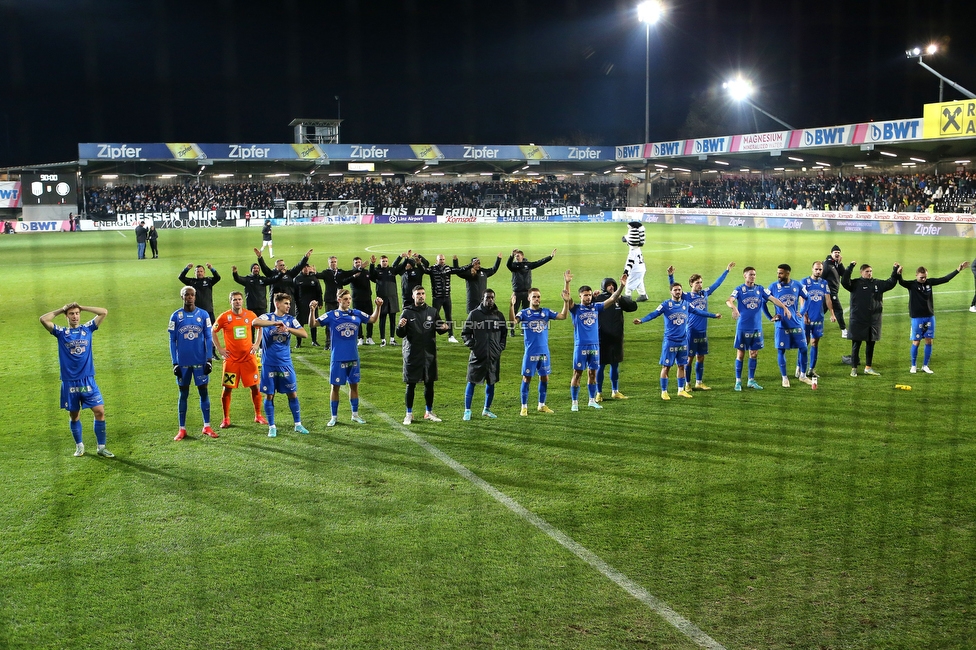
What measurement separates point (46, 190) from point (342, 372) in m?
55.9

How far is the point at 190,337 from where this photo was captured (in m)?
10.1

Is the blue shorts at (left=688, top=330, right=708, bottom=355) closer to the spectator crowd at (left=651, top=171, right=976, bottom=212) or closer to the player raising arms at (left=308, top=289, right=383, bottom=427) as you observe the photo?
the player raising arms at (left=308, top=289, right=383, bottom=427)

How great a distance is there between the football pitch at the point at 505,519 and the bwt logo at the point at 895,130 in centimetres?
3155

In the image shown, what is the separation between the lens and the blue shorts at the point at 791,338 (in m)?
12.4

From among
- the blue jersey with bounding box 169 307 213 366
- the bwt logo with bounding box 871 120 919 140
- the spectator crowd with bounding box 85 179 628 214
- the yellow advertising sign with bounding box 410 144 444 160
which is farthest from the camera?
the yellow advertising sign with bounding box 410 144 444 160

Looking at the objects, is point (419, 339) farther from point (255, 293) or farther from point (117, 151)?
point (117, 151)

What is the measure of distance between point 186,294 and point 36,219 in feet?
180

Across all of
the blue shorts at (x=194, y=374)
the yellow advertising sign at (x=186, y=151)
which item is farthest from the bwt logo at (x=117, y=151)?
the blue shorts at (x=194, y=374)

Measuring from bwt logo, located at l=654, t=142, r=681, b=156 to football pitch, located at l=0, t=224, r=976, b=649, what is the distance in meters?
47.1

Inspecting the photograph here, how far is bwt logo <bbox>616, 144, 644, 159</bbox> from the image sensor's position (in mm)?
64000

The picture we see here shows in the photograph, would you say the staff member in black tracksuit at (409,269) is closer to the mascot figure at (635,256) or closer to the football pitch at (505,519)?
the football pitch at (505,519)

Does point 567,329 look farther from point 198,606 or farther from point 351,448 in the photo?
point 198,606

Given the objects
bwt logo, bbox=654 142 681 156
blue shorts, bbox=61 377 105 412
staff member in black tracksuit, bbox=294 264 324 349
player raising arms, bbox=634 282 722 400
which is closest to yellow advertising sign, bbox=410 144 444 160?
bwt logo, bbox=654 142 681 156

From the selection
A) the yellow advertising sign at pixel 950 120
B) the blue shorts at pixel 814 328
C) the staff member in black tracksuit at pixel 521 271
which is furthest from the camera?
the yellow advertising sign at pixel 950 120
